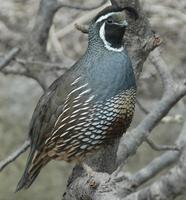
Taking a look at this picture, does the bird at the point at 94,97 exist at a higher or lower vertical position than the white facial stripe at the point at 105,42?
lower

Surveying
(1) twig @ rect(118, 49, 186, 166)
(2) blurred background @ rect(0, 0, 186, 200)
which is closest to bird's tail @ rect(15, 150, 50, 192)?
(1) twig @ rect(118, 49, 186, 166)

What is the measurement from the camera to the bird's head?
4.14 meters

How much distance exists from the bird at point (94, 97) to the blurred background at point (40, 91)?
258 cm

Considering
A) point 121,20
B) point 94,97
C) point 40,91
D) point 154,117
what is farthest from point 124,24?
point 40,91

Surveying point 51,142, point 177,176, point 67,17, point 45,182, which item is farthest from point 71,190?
point 67,17

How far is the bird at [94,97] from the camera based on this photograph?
170 inches

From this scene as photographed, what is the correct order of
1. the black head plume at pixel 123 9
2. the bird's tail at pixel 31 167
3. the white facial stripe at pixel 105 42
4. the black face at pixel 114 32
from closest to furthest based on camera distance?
the black head plume at pixel 123 9 < the black face at pixel 114 32 < the white facial stripe at pixel 105 42 < the bird's tail at pixel 31 167

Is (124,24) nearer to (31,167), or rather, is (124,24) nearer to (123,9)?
(123,9)

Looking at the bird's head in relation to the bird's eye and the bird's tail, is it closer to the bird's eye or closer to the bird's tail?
the bird's eye

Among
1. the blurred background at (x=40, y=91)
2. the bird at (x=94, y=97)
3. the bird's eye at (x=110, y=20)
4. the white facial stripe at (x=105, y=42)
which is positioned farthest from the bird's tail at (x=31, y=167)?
the blurred background at (x=40, y=91)

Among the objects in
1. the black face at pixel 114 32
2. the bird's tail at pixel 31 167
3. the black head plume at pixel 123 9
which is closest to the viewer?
the black head plume at pixel 123 9

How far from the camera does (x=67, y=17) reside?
338 inches

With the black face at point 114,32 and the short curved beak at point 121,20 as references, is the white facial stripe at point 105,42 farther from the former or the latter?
the short curved beak at point 121,20

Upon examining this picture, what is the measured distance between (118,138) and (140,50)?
1.70 feet
